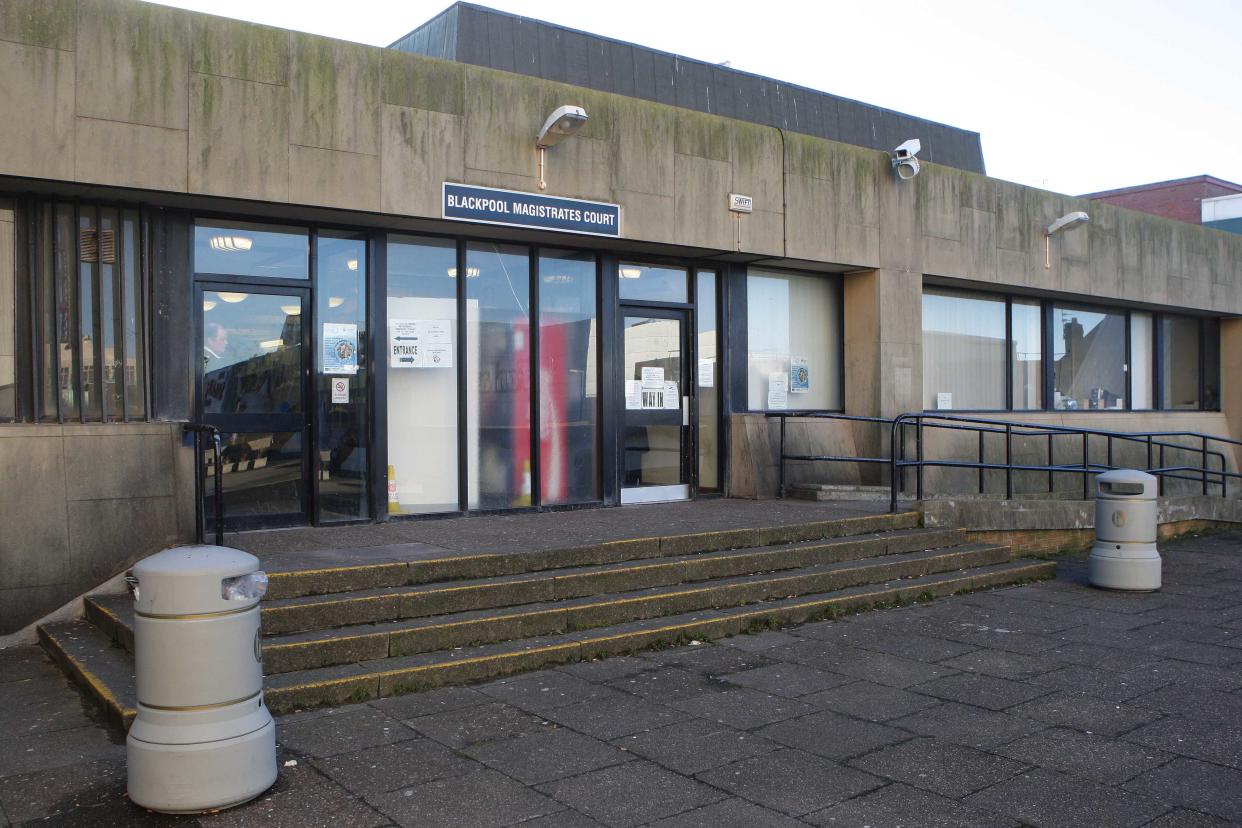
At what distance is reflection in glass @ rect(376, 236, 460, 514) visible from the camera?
31.9 ft

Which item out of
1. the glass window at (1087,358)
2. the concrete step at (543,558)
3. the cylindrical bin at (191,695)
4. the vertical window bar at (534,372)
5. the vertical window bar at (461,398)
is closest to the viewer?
the cylindrical bin at (191,695)

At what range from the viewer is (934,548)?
32.0 feet

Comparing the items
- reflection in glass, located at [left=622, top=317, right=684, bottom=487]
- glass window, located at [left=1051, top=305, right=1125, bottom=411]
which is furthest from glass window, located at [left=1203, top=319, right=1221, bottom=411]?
reflection in glass, located at [left=622, top=317, right=684, bottom=487]

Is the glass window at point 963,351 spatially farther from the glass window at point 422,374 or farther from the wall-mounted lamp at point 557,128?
the glass window at point 422,374

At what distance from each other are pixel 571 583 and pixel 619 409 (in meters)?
4.13

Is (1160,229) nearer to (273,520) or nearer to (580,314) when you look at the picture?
(580,314)

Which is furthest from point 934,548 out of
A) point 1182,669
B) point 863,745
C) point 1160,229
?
point 1160,229

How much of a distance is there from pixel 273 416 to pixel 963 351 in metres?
10.2

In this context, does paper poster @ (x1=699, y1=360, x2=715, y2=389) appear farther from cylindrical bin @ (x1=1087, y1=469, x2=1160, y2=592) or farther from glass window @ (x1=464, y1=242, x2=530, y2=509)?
cylindrical bin @ (x1=1087, y1=469, x2=1160, y2=592)

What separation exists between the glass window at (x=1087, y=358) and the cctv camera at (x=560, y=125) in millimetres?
10126

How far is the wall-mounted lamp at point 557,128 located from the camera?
31.5 feet

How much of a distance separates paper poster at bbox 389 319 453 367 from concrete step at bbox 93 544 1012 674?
11.5 feet

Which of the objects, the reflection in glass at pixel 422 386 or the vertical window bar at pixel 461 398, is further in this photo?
the vertical window bar at pixel 461 398

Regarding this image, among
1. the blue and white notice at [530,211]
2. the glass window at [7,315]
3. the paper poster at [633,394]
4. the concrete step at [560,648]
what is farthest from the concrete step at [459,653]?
the blue and white notice at [530,211]
